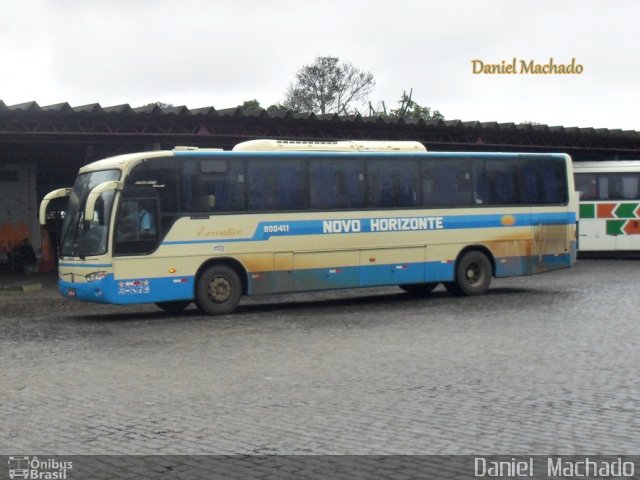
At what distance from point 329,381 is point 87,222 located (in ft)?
Result: 28.6

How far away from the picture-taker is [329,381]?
35.1 ft

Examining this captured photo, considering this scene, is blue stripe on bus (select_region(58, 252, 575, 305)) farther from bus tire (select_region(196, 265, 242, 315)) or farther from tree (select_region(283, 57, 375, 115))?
tree (select_region(283, 57, 375, 115))

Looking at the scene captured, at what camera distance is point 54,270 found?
35.9m

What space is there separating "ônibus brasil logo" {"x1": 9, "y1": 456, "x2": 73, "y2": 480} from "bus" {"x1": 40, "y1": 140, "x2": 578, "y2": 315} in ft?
34.5

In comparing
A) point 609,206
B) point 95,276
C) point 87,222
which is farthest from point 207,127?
point 609,206

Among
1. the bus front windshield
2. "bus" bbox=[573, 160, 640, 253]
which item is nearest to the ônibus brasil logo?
the bus front windshield

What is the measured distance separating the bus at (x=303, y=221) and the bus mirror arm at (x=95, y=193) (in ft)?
0.08

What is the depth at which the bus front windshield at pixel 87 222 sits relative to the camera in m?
17.9

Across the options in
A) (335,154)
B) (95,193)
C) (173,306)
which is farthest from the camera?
(335,154)

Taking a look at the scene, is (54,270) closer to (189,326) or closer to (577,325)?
(189,326)

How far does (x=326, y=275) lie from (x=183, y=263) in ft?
10.0

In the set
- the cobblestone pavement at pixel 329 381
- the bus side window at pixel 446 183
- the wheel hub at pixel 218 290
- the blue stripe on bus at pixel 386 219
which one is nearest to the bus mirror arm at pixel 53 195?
the cobblestone pavement at pixel 329 381

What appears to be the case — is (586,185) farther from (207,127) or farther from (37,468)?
(37,468)

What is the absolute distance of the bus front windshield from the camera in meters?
17.9
